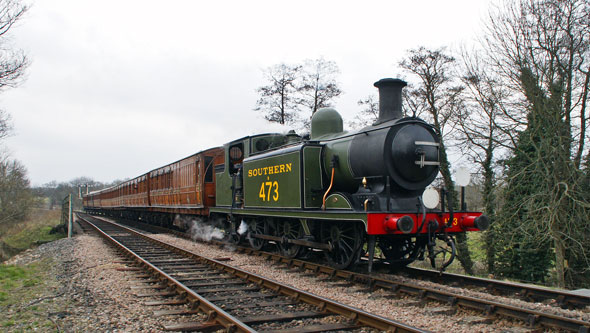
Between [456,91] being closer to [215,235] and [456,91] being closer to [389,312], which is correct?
[215,235]

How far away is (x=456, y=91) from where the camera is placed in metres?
17.2

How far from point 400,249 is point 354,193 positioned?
1.35 meters

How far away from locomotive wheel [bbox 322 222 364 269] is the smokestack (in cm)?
196

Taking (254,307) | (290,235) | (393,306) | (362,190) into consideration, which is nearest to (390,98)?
(362,190)

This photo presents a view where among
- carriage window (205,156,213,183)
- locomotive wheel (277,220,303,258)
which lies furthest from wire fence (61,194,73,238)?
Result: locomotive wheel (277,220,303,258)

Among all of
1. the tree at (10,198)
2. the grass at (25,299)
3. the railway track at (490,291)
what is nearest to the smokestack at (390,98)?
the railway track at (490,291)

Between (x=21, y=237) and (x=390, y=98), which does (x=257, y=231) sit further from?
(x=21, y=237)

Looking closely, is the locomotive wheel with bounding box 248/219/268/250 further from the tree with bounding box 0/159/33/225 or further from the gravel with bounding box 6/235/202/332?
the tree with bounding box 0/159/33/225

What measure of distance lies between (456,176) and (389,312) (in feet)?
9.80

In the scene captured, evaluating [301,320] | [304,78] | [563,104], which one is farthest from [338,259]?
[304,78]

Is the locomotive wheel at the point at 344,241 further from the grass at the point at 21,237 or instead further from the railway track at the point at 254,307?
the grass at the point at 21,237

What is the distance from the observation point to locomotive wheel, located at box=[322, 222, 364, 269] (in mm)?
7164

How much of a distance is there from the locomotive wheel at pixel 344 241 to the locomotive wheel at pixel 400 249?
604 mm

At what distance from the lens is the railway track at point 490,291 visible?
14.7 ft
